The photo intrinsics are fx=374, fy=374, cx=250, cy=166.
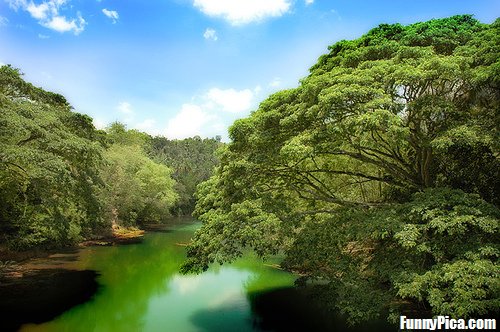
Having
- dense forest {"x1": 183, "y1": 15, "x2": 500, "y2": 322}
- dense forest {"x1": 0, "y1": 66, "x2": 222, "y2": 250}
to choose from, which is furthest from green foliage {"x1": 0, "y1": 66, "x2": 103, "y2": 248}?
dense forest {"x1": 183, "y1": 15, "x2": 500, "y2": 322}

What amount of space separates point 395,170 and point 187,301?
402 inches

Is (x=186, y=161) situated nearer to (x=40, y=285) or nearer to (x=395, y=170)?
(x=40, y=285)

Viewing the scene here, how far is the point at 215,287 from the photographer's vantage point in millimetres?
18734

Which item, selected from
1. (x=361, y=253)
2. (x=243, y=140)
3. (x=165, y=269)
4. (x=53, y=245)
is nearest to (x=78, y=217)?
(x=53, y=245)

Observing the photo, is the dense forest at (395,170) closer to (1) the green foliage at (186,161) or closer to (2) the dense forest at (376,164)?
(2) the dense forest at (376,164)

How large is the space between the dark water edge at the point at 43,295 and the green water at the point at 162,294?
482mm

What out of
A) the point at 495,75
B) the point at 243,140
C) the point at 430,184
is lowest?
the point at 430,184

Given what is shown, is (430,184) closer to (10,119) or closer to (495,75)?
(495,75)

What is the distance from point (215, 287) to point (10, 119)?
11.7 meters

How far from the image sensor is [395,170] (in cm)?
1275

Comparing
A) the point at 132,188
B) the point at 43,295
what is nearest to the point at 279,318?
the point at 43,295

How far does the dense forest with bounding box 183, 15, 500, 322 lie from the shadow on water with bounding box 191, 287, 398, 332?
8.00 feet

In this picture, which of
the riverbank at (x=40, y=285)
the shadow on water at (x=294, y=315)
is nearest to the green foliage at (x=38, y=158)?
the riverbank at (x=40, y=285)

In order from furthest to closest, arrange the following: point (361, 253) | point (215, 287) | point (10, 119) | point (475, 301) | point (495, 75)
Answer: point (215, 287), point (361, 253), point (10, 119), point (495, 75), point (475, 301)
